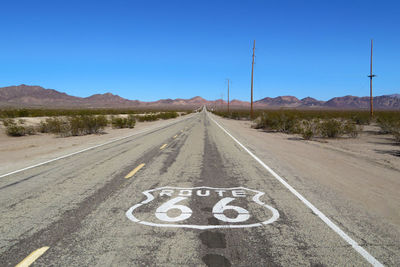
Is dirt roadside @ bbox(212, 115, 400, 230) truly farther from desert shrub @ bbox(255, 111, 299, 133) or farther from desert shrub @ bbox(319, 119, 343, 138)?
desert shrub @ bbox(255, 111, 299, 133)

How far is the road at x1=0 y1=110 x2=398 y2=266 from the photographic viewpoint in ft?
10.9

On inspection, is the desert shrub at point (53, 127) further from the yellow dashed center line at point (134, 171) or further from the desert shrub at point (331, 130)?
the desert shrub at point (331, 130)

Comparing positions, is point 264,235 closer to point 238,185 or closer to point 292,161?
point 238,185

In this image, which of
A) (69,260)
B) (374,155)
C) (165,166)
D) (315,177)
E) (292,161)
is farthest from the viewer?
(374,155)

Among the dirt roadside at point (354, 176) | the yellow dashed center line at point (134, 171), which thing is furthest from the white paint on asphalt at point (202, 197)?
the dirt roadside at point (354, 176)

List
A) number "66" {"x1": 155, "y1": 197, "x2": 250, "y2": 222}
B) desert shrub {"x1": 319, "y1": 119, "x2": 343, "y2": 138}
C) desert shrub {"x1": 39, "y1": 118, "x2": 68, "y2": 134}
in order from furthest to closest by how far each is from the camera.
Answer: desert shrub {"x1": 39, "y1": 118, "x2": 68, "y2": 134} < desert shrub {"x1": 319, "y1": 119, "x2": 343, "y2": 138} < number "66" {"x1": 155, "y1": 197, "x2": 250, "y2": 222}

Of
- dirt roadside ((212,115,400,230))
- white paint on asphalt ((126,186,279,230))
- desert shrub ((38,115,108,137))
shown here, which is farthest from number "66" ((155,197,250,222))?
desert shrub ((38,115,108,137))

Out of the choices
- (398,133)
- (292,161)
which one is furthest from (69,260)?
(398,133)

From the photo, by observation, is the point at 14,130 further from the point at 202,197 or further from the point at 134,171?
the point at 202,197

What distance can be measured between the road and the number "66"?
0.06 ft

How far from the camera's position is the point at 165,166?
28.6 feet

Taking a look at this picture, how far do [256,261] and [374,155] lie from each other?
1076 centimetres

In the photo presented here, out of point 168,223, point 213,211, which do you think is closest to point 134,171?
point 213,211

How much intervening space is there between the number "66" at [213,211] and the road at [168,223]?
17 millimetres
